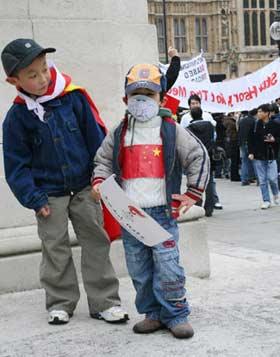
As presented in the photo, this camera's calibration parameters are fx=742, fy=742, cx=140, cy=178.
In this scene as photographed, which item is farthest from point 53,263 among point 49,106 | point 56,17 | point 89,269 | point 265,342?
point 56,17

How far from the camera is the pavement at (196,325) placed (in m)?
4.07

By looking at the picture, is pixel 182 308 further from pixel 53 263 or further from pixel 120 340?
pixel 53 263

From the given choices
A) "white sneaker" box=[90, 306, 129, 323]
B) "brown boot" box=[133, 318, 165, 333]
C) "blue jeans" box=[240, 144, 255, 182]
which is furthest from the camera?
"blue jeans" box=[240, 144, 255, 182]

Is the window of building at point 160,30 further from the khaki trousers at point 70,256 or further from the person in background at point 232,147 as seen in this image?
the khaki trousers at point 70,256

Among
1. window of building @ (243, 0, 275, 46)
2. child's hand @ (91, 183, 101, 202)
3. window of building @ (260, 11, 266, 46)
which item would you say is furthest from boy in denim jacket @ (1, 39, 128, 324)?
window of building @ (260, 11, 266, 46)

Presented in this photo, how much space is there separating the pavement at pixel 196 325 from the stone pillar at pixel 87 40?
3.00ft

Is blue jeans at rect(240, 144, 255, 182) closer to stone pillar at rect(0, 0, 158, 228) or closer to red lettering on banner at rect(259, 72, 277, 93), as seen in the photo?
red lettering on banner at rect(259, 72, 277, 93)

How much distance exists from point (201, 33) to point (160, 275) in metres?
57.7

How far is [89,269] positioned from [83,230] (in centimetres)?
26

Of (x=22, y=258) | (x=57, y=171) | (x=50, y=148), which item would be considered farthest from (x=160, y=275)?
(x=22, y=258)

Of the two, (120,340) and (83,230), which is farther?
(83,230)

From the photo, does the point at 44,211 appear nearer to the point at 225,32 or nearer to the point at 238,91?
the point at 238,91

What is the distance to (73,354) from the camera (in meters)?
4.05

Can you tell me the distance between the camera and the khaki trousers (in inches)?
180
